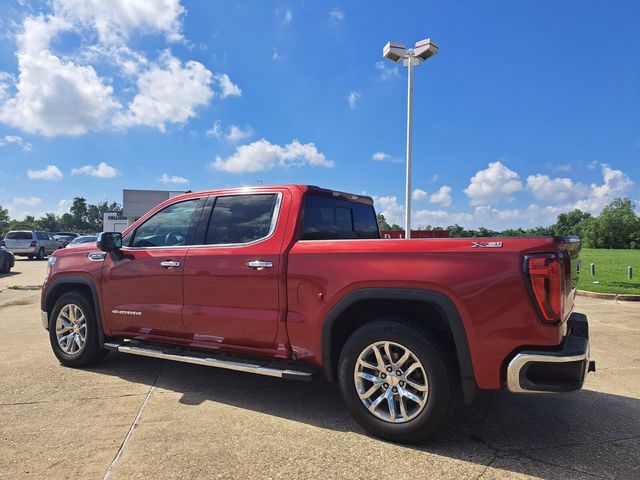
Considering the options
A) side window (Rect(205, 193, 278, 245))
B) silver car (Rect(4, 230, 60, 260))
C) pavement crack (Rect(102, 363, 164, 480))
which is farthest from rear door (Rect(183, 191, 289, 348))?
silver car (Rect(4, 230, 60, 260))

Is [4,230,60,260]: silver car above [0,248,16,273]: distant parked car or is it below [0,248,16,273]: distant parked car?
above

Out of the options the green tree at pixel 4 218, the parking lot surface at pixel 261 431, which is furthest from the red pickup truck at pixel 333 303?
the green tree at pixel 4 218

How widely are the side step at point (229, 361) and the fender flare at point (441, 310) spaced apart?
46 cm

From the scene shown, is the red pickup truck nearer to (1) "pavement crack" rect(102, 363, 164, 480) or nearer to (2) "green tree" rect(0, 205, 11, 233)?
(1) "pavement crack" rect(102, 363, 164, 480)

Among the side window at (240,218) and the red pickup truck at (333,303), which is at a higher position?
the side window at (240,218)

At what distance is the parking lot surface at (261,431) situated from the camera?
9.64ft

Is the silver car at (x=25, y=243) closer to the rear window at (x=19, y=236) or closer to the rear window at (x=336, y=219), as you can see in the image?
the rear window at (x=19, y=236)

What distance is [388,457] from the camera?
10.1 feet

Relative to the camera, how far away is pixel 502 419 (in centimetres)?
376

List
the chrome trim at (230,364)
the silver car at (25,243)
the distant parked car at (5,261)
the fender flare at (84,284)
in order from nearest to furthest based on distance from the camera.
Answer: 1. the chrome trim at (230,364)
2. the fender flare at (84,284)
3. the distant parked car at (5,261)
4. the silver car at (25,243)

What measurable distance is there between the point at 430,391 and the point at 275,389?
6.17 ft

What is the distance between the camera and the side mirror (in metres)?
4.59

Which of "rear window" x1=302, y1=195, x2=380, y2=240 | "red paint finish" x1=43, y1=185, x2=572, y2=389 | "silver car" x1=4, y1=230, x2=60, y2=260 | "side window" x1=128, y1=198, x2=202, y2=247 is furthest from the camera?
"silver car" x1=4, y1=230, x2=60, y2=260

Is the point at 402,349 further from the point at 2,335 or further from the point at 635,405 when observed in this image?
the point at 2,335
